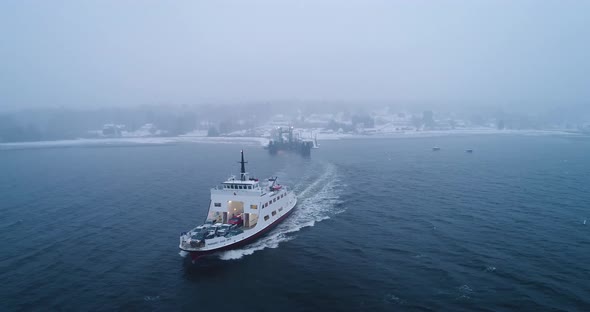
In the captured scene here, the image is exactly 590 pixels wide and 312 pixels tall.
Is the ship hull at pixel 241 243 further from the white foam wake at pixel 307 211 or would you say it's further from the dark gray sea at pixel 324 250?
the dark gray sea at pixel 324 250

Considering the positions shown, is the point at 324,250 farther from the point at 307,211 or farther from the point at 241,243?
the point at 307,211

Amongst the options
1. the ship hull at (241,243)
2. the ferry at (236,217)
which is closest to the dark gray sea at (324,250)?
the ship hull at (241,243)

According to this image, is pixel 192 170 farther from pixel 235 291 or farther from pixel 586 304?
pixel 586 304

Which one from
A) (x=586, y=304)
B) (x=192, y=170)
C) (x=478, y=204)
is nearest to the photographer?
(x=586, y=304)

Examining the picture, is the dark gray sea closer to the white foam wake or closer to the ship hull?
the white foam wake

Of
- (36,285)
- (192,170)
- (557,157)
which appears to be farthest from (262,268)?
(557,157)

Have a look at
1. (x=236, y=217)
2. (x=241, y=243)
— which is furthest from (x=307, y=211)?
(x=241, y=243)

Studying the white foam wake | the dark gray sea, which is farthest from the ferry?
the dark gray sea
